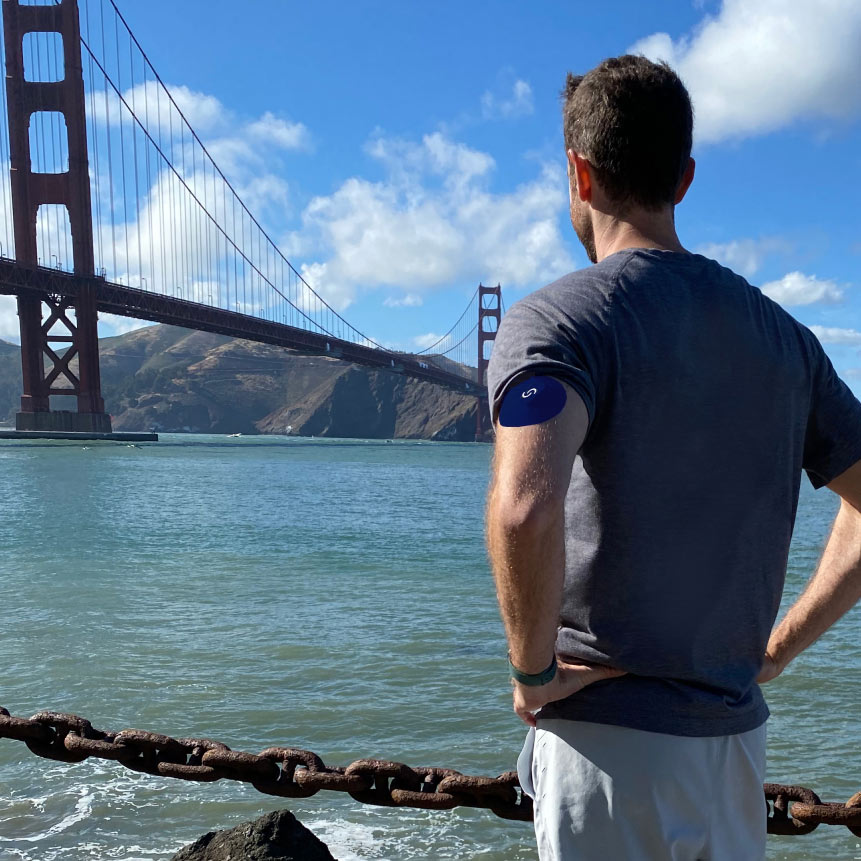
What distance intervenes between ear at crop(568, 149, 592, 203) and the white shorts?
1.72 ft

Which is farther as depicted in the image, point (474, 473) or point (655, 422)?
point (474, 473)

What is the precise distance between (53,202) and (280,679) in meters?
34.4

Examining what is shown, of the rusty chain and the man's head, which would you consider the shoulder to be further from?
the rusty chain

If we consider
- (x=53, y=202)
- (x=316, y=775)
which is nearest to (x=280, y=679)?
(x=316, y=775)

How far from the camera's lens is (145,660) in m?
4.88

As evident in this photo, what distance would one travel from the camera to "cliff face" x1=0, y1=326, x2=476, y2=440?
86.4m

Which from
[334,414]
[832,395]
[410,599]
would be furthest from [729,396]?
[334,414]

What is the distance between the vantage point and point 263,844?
1490 mm

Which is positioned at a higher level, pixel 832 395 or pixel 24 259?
pixel 24 259

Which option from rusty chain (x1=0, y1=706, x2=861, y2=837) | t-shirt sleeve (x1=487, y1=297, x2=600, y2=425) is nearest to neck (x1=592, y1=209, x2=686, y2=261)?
t-shirt sleeve (x1=487, y1=297, x2=600, y2=425)

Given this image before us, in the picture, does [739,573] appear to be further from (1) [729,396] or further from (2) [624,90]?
(2) [624,90]

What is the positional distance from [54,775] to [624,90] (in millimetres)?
2918

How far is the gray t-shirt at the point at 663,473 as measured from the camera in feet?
2.71

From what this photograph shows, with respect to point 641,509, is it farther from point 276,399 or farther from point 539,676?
point 276,399
